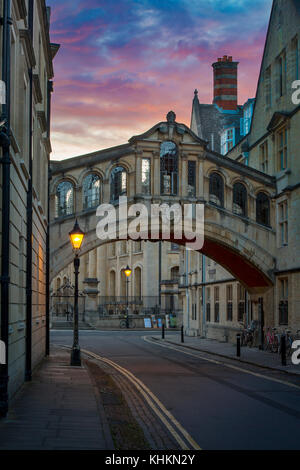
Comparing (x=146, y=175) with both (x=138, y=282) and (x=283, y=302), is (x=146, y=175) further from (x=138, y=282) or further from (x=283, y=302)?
(x=138, y=282)

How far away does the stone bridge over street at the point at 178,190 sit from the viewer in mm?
27594

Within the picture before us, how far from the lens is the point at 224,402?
13422mm

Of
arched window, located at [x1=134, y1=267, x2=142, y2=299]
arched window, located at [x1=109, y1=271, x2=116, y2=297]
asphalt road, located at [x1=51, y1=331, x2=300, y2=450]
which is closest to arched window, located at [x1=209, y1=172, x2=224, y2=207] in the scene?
asphalt road, located at [x1=51, y1=331, x2=300, y2=450]

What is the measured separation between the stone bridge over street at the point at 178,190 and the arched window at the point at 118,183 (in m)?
0.04

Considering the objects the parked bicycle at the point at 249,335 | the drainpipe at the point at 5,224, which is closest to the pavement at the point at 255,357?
the parked bicycle at the point at 249,335

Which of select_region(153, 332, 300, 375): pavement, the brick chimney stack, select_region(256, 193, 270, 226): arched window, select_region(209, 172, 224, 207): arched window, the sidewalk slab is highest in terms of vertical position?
the brick chimney stack

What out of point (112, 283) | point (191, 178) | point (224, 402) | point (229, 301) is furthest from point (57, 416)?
point (112, 283)

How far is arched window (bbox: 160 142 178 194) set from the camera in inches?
1144

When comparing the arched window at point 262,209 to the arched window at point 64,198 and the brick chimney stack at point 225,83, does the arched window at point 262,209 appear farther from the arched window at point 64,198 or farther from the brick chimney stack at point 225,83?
the brick chimney stack at point 225,83

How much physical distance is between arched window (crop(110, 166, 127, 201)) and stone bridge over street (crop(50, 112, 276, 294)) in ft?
0.14

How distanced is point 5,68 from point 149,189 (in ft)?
60.2

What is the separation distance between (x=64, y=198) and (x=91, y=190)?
1.29 metres

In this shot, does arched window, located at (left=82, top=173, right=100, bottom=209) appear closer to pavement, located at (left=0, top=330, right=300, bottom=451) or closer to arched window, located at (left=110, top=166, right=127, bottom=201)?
arched window, located at (left=110, top=166, right=127, bottom=201)

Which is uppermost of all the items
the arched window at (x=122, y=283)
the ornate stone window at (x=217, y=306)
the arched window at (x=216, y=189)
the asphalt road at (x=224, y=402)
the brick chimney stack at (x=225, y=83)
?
the brick chimney stack at (x=225, y=83)
